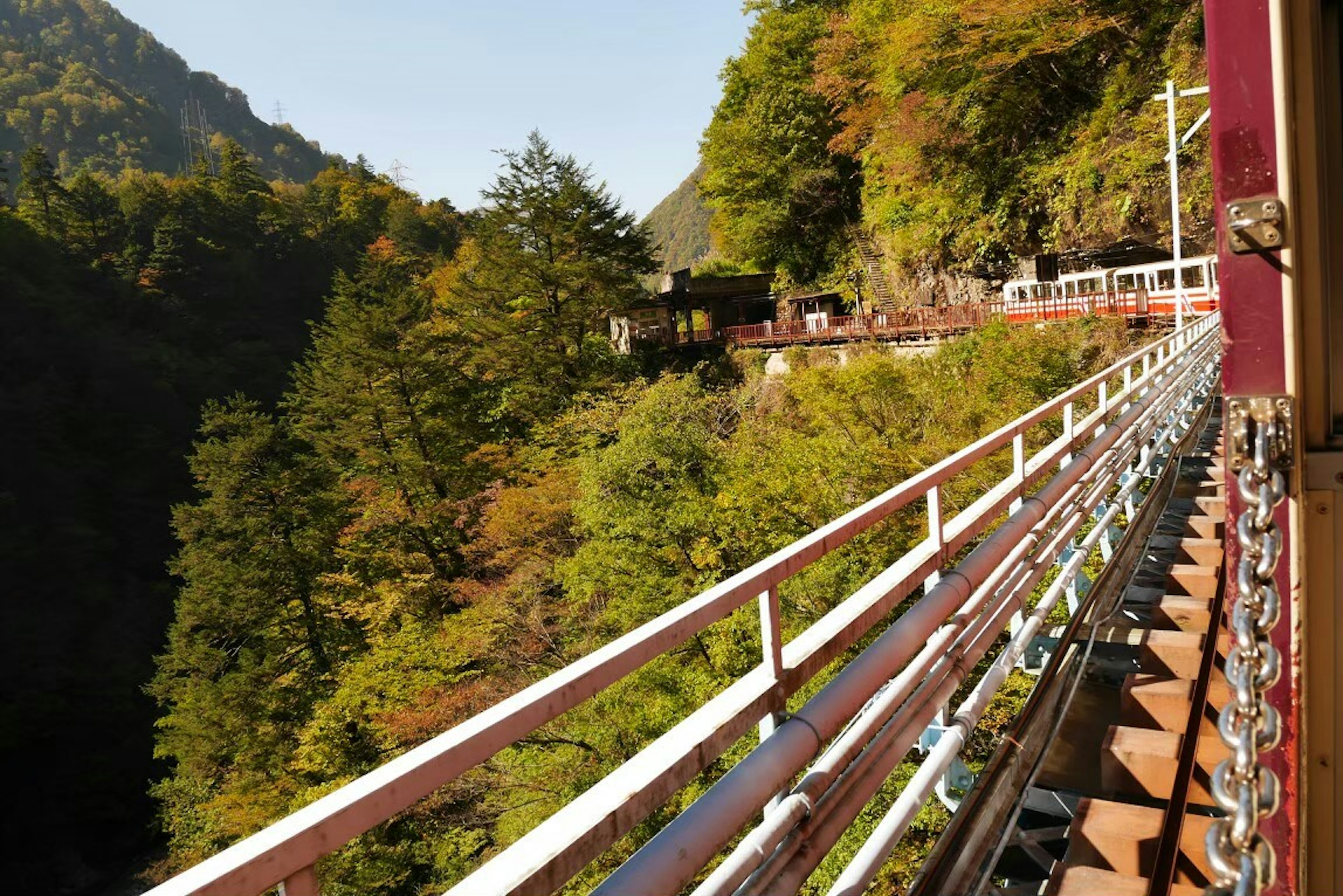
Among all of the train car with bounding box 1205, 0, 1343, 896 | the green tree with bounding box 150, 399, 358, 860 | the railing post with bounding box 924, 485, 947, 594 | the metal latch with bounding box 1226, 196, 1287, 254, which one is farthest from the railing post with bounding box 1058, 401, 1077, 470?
the green tree with bounding box 150, 399, 358, 860

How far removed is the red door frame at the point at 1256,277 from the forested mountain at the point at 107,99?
89.7 meters

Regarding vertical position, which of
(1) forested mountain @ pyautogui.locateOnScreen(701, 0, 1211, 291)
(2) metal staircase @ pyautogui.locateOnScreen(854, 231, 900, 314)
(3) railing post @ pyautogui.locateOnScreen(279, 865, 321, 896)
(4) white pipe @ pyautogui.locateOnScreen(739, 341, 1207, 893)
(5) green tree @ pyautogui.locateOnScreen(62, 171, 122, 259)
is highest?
(5) green tree @ pyautogui.locateOnScreen(62, 171, 122, 259)

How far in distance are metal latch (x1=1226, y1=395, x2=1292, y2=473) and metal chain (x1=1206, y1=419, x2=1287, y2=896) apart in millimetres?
11

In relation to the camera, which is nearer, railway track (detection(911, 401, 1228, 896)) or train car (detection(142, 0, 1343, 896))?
train car (detection(142, 0, 1343, 896))

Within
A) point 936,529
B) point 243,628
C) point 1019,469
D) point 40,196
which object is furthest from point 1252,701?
point 40,196

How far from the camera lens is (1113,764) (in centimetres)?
295

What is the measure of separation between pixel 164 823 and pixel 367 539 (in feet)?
37.3

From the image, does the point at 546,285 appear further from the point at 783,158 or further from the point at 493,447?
the point at 783,158

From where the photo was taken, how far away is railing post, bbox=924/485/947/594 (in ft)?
10.1

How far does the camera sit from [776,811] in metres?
1.88

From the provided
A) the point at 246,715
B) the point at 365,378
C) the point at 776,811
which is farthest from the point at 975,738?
the point at 365,378

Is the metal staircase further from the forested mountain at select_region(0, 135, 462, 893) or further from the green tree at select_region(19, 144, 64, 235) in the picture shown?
the green tree at select_region(19, 144, 64, 235)

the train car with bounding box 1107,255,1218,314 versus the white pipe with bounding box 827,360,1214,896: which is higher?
the train car with bounding box 1107,255,1218,314

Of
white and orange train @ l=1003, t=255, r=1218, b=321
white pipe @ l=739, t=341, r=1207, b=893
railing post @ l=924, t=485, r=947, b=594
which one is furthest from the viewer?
white and orange train @ l=1003, t=255, r=1218, b=321
